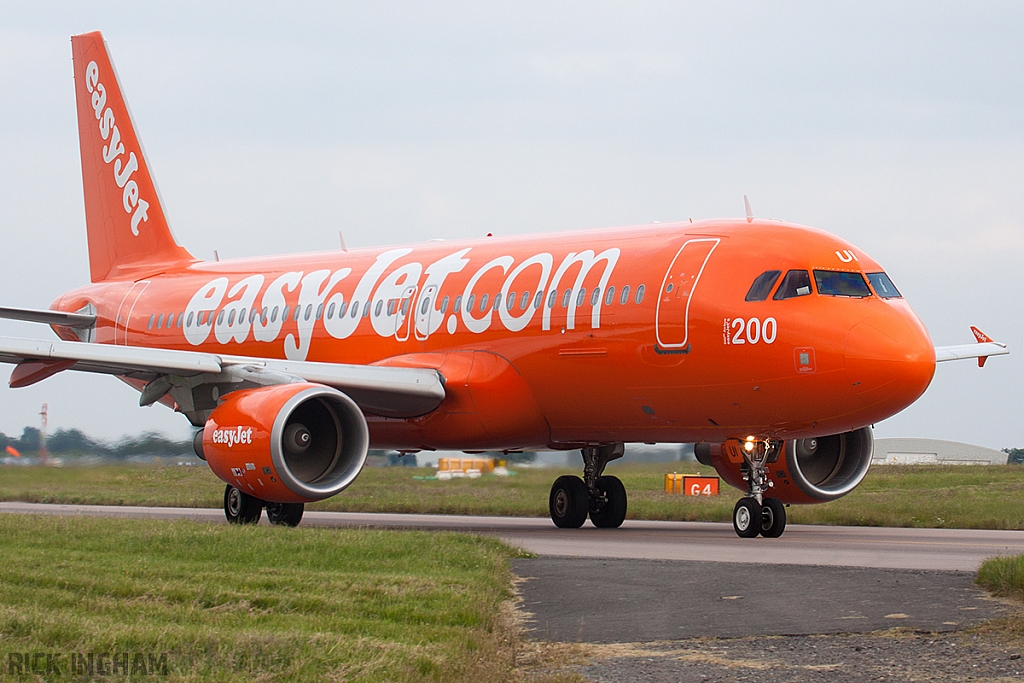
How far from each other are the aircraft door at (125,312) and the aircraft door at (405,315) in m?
6.84

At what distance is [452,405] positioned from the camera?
17.8 meters

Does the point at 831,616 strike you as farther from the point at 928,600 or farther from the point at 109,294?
the point at 109,294

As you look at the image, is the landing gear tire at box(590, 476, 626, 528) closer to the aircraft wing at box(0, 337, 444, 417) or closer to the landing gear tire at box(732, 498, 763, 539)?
the aircraft wing at box(0, 337, 444, 417)

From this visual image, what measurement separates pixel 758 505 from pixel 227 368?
670 cm

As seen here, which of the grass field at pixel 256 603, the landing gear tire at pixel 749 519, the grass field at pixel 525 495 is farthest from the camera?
the grass field at pixel 525 495

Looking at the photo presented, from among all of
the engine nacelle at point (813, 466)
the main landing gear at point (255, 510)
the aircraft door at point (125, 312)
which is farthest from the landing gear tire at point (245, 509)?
the aircraft door at point (125, 312)

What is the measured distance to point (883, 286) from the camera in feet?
50.3

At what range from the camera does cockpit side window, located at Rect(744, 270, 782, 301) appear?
1496 cm

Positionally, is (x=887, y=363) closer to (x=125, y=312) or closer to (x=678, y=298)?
(x=678, y=298)

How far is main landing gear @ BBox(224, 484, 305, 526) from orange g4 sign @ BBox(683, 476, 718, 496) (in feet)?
37.2

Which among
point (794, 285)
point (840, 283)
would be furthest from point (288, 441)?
point (840, 283)

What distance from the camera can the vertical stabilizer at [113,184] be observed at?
25.5 metres

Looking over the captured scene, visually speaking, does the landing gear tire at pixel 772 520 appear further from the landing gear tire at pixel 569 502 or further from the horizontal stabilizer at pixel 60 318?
the horizontal stabilizer at pixel 60 318

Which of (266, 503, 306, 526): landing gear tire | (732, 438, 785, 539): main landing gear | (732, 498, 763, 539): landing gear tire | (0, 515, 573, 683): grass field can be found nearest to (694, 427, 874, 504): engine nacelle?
(732, 438, 785, 539): main landing gear
